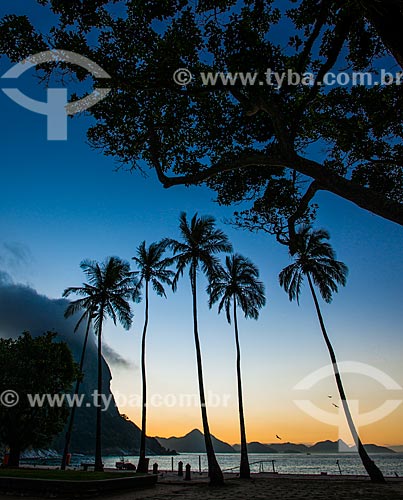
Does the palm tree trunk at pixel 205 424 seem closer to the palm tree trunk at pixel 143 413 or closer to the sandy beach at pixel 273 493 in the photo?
the sandy beach at pixel 273 493

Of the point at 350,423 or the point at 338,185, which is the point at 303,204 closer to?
the point at 338,185

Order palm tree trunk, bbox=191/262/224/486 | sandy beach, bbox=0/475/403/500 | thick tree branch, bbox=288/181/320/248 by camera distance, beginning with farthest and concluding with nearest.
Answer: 1. palm tree trunk, bbox=191/262/224/486
2. sandy beach, bbox=0/475/403/500
3. thick tree branch, bbox=288/181/320/248

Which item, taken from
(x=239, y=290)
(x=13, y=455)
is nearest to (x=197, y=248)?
(x=239, y=290)

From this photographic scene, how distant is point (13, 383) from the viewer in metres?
28.3

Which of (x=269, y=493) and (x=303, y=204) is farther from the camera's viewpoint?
(x=269, y=493)

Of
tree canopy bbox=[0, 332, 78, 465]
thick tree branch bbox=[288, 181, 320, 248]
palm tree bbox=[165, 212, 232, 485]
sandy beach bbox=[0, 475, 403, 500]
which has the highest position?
palm tree bbox=[165, 212, 232, 485]

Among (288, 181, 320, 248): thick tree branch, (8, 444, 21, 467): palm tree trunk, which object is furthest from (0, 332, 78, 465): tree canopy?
A: (288, 181, 320, 248): thick tree branch

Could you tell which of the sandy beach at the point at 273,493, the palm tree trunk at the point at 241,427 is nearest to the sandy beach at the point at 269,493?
the sandy beach at the point at 273,493

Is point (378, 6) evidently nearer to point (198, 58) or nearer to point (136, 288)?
point (198, 58)

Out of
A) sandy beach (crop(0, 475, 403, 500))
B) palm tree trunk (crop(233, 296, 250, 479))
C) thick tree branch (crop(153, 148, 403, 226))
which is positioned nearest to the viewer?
thick tree branch (crop(153, 148, 403, 226))

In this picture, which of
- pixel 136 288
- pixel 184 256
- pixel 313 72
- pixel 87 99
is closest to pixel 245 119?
pixel 313 72

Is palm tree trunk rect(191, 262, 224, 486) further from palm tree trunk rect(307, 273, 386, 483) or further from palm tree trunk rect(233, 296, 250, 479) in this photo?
palm tree trunk rect(307, 273, 386, 483)

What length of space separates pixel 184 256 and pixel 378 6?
22539 mm

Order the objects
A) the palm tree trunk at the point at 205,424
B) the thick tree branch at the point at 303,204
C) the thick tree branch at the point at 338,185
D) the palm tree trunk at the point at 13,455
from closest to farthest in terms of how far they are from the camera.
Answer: the thick tree branch at the point at 338,185 < the thick tree branch at the point at 303,204 < the palm tree trunk at the point at 205,424 < the palm tree trunk at the point at 13,455
